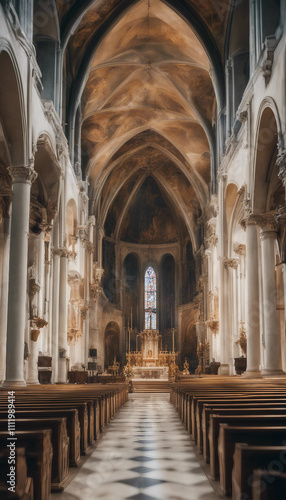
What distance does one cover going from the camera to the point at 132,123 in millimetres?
34312

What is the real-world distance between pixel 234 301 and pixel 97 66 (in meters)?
12.9

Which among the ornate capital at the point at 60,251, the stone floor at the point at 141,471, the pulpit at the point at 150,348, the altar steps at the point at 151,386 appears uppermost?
the ornate capital at the point at 60,251

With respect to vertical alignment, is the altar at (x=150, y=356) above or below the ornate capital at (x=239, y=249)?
below

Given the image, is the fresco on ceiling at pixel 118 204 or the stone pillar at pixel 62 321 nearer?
the stone pillar at pixel 62 321

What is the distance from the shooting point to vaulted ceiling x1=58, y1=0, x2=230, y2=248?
24156mm

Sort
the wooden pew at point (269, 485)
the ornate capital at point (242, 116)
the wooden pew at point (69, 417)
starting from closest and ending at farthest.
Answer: the wooden pew at point (269, 485) < the wooden pew at point (69, 417) < the ornate capital at point (242, 116)

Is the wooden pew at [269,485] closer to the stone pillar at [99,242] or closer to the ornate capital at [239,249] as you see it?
the ornate capital at [239,249]

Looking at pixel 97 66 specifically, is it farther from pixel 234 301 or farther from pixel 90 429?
pixel 90 429

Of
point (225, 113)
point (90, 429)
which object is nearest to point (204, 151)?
point (225, 113)

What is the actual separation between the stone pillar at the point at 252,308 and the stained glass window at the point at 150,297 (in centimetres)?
2666

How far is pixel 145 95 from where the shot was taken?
32188 millimetres

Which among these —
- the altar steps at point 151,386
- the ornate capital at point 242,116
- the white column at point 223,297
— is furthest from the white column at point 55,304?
A: the ornate capital at point 242,116

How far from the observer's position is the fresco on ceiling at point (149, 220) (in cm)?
4372

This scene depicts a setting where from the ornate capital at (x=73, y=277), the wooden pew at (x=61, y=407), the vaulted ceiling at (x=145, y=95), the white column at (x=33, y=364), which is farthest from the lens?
the ornate capital at (x=73, y=277)
